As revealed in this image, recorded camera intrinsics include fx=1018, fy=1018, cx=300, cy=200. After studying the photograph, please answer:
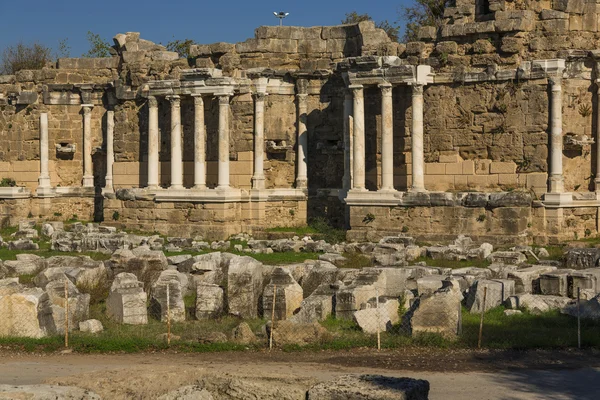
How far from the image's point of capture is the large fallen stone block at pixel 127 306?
55.3ft

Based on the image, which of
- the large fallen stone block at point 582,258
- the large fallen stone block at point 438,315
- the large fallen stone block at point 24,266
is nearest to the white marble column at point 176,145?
the large fallen stone block at point 24,266

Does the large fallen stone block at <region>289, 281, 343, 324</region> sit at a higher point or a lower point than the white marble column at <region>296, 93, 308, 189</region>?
lower

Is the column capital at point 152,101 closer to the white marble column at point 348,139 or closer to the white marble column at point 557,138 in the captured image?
the white marble column at point 348,139

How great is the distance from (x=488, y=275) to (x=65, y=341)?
813cm

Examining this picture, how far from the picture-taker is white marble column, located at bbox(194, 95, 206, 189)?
29156mm

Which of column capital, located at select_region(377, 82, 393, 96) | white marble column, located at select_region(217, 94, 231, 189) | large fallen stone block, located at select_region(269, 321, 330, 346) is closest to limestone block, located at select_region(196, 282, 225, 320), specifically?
large fallen stone block, located at select_region(269, 321, 330, 346)

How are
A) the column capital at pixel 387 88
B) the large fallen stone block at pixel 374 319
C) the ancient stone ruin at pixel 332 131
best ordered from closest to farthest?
the large fallen stone block at pixel 374 319
the ancient stone ruin at pixel 332 131
the column capital at pixel 387 88

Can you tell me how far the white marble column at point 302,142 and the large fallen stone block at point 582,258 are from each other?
9.75m

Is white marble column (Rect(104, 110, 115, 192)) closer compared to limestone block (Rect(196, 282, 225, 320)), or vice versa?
limestone block (Rect(196, 282, 225, 320))

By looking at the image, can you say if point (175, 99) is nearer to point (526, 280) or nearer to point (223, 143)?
point (223, 143)

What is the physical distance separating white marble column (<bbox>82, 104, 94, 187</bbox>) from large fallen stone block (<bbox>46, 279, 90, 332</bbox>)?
16.8 metres

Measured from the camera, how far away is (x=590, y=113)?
25203 millimetres

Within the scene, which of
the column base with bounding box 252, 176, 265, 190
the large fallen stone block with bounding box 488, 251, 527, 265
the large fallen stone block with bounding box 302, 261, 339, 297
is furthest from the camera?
the column base with bounding box 252, 176, 265, 190

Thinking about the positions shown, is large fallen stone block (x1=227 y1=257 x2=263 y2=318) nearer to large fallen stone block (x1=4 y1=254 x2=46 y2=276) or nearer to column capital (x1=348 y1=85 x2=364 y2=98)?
large fallen stone block (x1=4 y1=254 x2=46 y2=276)
